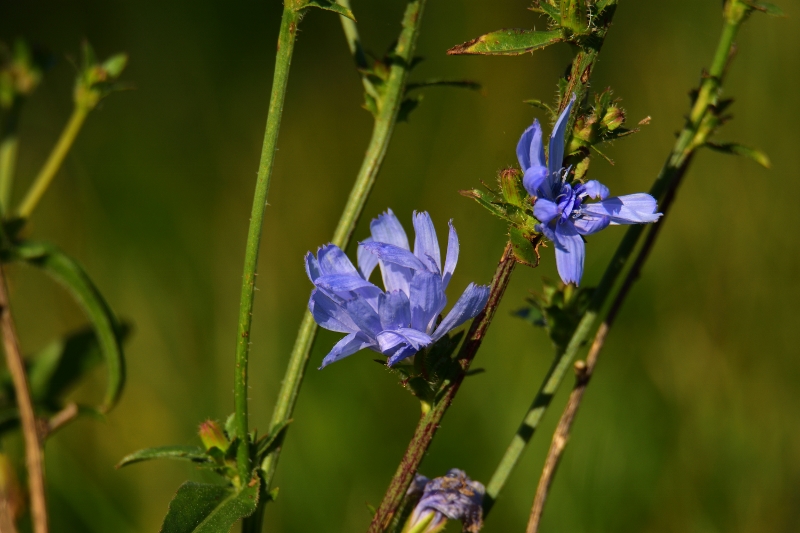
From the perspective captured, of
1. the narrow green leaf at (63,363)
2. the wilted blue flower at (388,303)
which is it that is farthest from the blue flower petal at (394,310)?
the narrow green leaf at (63,363)

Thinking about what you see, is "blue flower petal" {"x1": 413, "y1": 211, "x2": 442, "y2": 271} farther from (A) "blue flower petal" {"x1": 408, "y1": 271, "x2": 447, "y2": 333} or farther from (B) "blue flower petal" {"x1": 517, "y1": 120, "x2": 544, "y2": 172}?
(B) "blue flower petal" {"x1": 517, "y1": 120, "x2": 544, "y2": 172}

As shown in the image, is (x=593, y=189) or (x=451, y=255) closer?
(x=593, y=189)

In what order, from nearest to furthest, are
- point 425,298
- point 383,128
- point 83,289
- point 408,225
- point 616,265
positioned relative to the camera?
point 425,298 < point 616,265 < point 383,128 < point 83,289 < point 408,225

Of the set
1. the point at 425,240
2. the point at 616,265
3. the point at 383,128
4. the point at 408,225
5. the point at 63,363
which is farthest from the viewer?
the point at 408,225

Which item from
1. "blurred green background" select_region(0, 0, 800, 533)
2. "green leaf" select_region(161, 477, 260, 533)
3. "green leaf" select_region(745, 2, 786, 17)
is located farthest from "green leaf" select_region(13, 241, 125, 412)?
"green leaf" select_region(745, 2, 786, 17)

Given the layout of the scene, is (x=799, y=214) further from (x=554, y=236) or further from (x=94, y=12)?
(x=94, y=12)

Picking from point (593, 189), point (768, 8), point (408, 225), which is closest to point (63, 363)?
point (593, 189)

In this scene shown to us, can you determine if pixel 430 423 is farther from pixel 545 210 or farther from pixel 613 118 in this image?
pixel 613 118

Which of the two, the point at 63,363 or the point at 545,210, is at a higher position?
the point at 545,210
